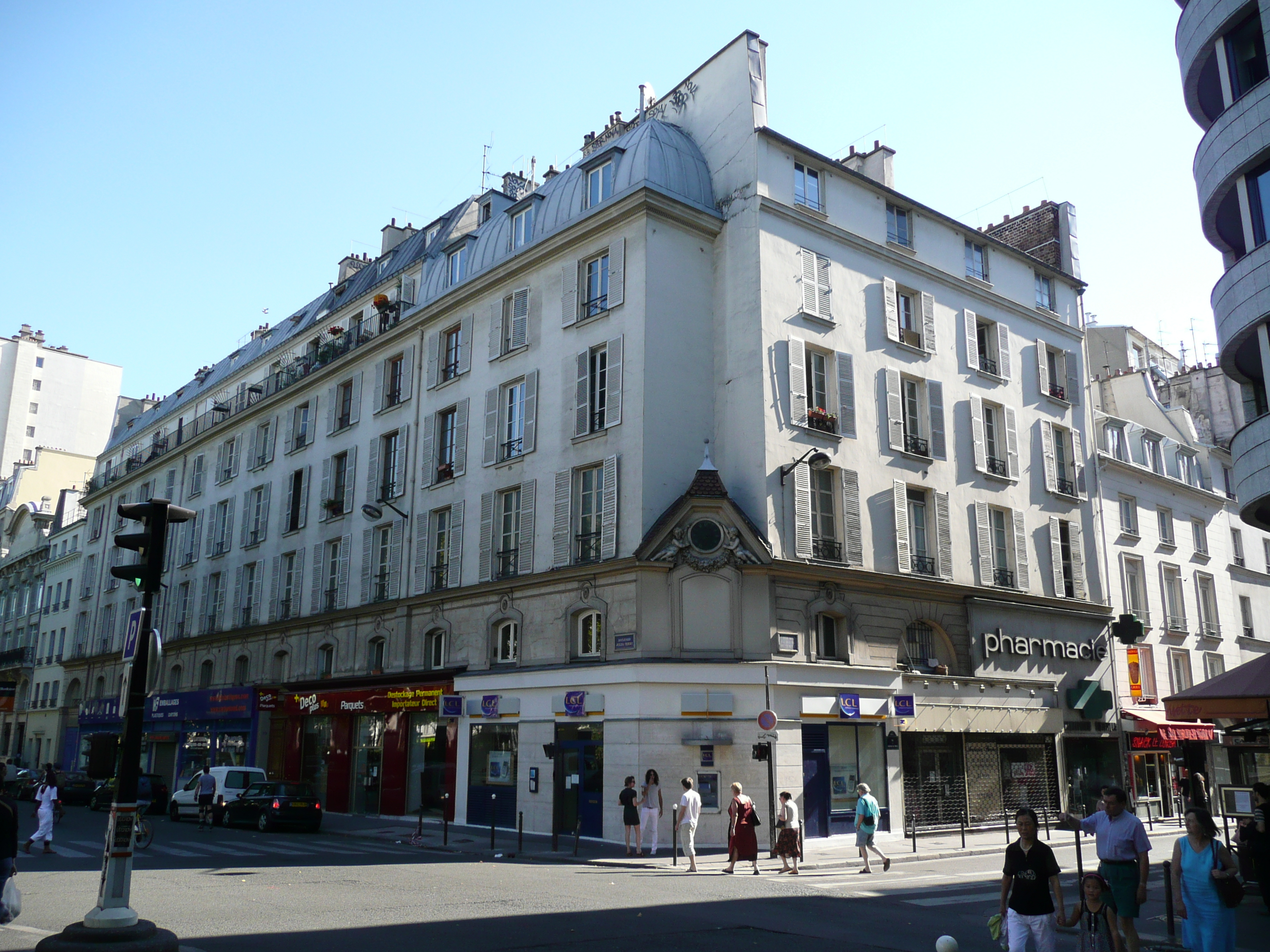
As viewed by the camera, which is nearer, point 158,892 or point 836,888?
point 158,892

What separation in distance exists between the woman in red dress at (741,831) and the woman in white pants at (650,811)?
2237 mm

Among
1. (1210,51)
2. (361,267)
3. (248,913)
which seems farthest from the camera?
(361,267)

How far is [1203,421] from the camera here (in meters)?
43.2

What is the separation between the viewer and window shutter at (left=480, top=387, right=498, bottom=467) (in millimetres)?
27453

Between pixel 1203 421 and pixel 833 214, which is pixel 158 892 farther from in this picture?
pixel 1203 421

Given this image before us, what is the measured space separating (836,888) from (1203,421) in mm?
35686

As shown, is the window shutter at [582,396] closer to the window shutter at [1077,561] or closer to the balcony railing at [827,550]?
the balcony railing at [827,550]

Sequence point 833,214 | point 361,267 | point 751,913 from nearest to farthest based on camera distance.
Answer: point 751,913, point 833,214, point 361,267

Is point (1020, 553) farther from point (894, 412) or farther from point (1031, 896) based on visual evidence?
point (1031, 896)

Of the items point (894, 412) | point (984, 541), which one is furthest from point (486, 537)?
point (984, 541)

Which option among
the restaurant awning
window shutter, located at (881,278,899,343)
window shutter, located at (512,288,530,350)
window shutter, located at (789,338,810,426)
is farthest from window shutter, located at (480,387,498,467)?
the restaurant awning

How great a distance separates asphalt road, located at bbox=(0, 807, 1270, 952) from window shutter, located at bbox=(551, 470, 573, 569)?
732cm

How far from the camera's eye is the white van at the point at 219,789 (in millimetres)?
26938

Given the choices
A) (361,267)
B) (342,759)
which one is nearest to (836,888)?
(342,759)
